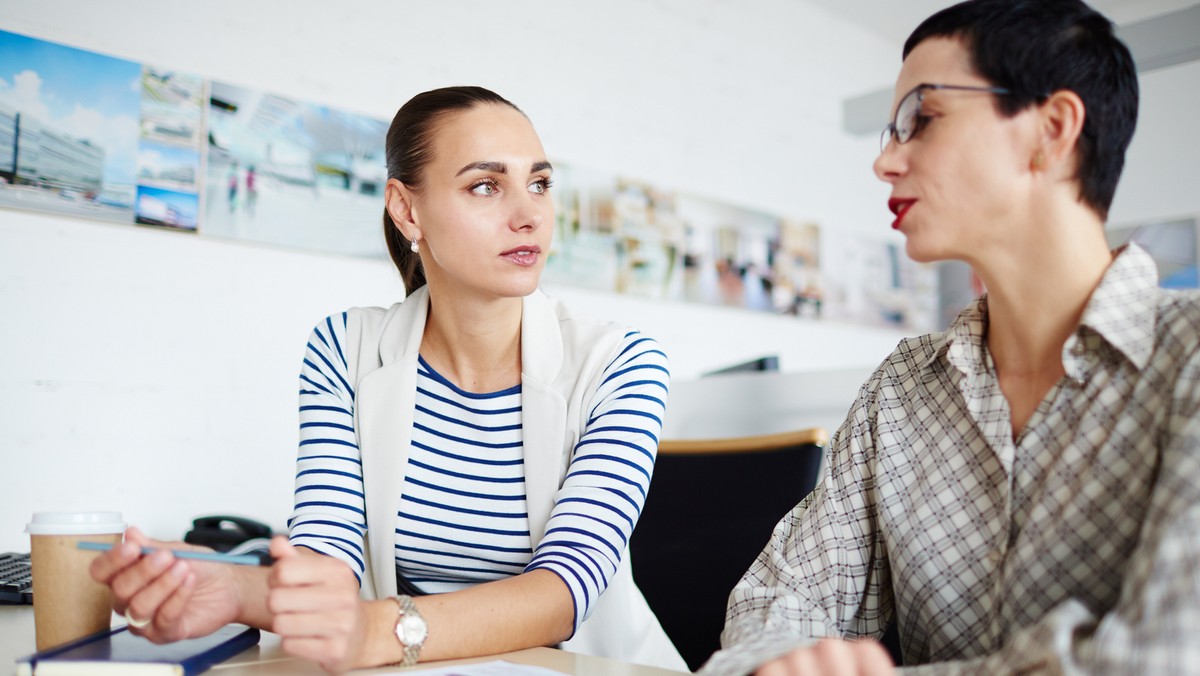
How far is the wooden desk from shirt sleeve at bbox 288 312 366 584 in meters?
0.19

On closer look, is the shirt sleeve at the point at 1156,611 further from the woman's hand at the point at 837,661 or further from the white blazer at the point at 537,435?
the white blazer at the point at 537,435

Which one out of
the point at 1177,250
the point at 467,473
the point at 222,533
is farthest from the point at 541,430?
the point at 1177,250

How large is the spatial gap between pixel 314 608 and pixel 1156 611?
2.14 ft

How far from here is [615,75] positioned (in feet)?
12.4

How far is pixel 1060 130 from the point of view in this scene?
2.79 feet

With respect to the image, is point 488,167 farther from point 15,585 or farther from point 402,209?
point 15,585

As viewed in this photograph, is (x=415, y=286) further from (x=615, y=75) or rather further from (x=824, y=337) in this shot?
(x=824, y=337)

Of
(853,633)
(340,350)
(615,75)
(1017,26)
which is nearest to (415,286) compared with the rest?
(340,350)

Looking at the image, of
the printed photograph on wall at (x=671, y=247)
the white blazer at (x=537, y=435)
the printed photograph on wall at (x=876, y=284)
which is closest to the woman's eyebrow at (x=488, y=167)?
the white blazer at (x=537, y=435)

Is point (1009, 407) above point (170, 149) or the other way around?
the other way around

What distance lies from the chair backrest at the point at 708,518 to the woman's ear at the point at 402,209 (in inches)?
22.4

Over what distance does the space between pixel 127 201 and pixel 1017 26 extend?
7.53ft

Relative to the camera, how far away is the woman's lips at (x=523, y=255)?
1394 millimetres

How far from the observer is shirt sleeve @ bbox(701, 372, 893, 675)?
3.24 feet
